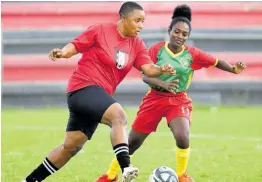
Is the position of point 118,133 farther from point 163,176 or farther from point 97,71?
point 163,176

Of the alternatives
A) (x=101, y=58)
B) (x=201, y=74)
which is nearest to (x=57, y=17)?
(x=201, y=74)

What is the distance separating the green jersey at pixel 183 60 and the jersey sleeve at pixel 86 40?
107cm

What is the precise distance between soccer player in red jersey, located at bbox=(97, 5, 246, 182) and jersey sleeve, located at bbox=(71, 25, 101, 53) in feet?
2.79

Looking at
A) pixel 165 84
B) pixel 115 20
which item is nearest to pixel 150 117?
pixel 165 84

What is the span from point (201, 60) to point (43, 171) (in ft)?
6.44

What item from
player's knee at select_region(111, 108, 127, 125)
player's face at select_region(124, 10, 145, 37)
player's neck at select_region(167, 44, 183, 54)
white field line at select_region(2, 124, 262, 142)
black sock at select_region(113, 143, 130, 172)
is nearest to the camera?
black sock at select_region(113, 143, 130, 172)

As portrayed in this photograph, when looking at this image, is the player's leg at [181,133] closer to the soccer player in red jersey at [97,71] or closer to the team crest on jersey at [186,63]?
the team crest on jersey at [186,63]

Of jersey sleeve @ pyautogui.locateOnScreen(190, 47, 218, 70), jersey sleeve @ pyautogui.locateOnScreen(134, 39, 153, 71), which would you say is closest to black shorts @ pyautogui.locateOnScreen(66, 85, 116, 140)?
jersey sleeve @ pyautogui.locateOnScreen(134, 39, 153, 71)

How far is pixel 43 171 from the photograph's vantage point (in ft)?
22.4

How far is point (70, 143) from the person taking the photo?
6.69 m

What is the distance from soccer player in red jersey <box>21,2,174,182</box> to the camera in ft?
21.1

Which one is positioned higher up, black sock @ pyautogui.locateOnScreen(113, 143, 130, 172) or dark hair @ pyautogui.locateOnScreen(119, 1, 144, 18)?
dark hair @ pyautogui.locateOnScreen(119, 1, 144, 18)

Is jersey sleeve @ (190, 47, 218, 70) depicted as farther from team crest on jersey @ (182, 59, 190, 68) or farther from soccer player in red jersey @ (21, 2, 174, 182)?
soccer player in red jersey @ (21, 2, 174, 182)

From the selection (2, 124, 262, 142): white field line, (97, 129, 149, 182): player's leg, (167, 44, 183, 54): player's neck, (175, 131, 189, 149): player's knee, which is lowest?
(2, 124, 262, 142): white field line
